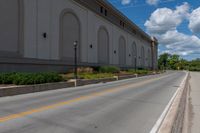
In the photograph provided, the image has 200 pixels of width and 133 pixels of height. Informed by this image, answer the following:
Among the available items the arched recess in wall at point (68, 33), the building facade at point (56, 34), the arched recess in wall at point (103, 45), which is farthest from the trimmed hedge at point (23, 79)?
the arched recess in wall at point (103, 45)

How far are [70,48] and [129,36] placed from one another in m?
33.5

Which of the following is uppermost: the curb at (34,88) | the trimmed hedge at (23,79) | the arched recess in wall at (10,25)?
the arched recess in wall at (10,25)

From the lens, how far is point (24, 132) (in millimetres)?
6023

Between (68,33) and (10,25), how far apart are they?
1092 cm

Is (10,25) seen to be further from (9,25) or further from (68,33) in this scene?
(68,33)

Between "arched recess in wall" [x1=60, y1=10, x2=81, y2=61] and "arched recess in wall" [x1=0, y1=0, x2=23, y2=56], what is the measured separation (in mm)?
7956

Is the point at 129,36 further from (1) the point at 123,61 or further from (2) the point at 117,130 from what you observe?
(2) the point at 117,130

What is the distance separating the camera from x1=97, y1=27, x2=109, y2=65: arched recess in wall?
42812mm

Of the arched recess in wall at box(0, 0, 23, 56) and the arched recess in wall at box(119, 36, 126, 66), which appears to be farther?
the arched recess in wall at box(119, 36, 126, 66)

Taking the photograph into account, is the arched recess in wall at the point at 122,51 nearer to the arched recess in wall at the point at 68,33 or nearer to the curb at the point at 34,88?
the arched recess in wall at the point at 68,33

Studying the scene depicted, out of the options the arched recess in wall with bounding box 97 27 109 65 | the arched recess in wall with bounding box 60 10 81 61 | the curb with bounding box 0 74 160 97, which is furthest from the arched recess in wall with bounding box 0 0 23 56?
the arched recess in wall with bounding box 97 27 109 65

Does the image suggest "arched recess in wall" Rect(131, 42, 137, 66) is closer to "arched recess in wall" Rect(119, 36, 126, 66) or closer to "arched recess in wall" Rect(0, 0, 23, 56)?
"arched recess in wall" Rect(119, 36, 126, 66)

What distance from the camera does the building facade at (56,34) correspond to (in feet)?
71.9

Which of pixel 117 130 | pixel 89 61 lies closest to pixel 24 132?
pixel 117 130
